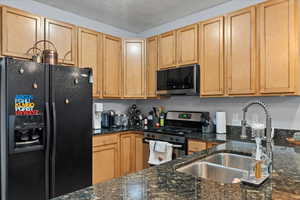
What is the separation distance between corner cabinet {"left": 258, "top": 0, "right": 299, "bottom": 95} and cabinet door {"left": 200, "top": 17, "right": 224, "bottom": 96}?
48cm

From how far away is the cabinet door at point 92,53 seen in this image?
3.03 m

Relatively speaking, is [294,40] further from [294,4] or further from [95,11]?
[95,11]

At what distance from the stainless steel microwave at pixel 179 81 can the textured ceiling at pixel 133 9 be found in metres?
0.91

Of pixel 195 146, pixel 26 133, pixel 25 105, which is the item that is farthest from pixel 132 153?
pixel 25 105

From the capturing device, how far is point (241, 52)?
252cm

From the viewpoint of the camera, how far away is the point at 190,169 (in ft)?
4.66

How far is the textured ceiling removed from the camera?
2.91 metres

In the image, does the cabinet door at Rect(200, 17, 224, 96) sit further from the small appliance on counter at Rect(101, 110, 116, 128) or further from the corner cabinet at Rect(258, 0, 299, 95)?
the small appliance on counter at Rect(101, 110, 116, 128)

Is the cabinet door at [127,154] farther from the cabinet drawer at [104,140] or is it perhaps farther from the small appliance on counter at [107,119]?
the small appliance on counter at [107,119]

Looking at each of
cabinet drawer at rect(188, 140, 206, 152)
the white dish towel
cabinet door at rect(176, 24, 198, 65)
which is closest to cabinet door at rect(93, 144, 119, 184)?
the white dish towel

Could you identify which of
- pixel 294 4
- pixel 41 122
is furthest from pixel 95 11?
pixel 294 4

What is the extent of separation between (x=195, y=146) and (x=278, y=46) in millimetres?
1461

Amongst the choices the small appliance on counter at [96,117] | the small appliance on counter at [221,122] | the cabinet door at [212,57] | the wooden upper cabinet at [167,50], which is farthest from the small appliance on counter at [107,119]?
the small appliance on counter at [221,122]

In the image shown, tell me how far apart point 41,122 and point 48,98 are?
0.26 m
